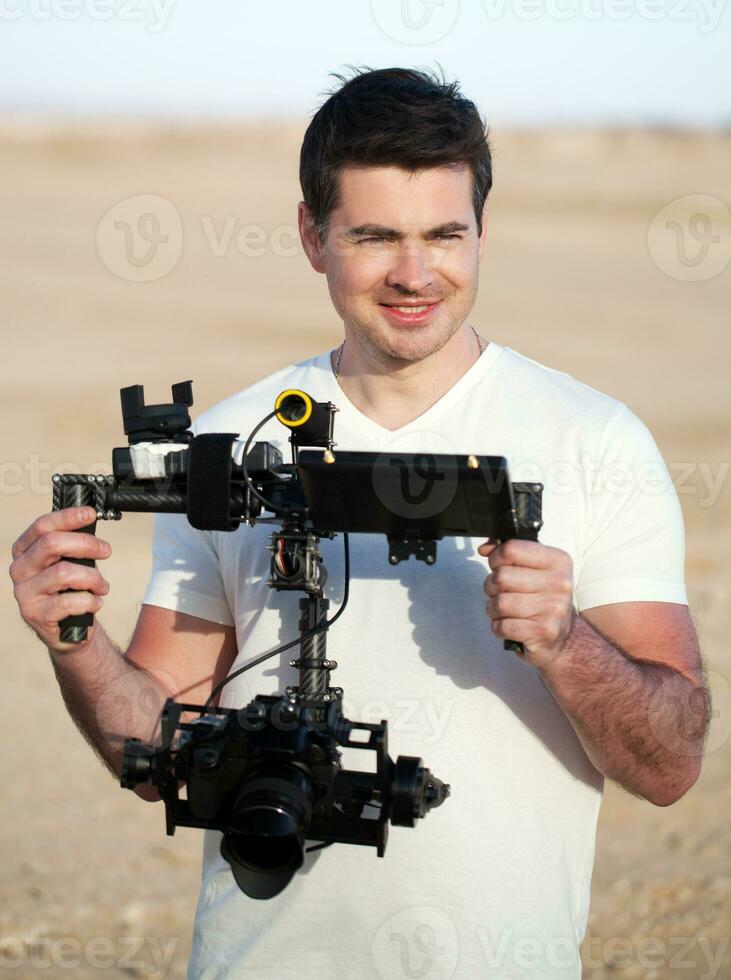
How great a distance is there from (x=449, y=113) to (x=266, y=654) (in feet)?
4.83

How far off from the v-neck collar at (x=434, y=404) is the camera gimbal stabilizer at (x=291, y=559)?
64 cm

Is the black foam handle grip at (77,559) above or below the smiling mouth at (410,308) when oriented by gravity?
below

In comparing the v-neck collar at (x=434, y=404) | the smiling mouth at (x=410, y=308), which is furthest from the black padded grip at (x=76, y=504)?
the smiling mouth at (x=410, y=308)

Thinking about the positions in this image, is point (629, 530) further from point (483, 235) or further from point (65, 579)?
point (65, 579)

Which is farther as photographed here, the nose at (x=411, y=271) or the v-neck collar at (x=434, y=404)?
the v-neck collar at (x=434, y=404)

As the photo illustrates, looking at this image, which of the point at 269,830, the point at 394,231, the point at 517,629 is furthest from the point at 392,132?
the point at 269,830

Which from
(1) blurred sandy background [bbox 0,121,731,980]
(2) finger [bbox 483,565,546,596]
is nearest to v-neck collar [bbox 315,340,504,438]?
(2) finger [bbox 483,565,546,596]

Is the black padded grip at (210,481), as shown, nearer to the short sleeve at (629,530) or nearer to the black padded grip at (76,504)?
the black padded grip at (76,504)

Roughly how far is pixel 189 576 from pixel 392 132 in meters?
1.29

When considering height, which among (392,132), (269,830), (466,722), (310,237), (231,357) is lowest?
(269,830)

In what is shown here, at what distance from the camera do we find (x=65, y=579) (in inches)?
119

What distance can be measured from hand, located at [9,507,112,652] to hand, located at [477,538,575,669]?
33.1 inches

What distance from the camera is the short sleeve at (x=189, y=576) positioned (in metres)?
3.80

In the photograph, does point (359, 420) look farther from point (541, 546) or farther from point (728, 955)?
point (728, 955)
